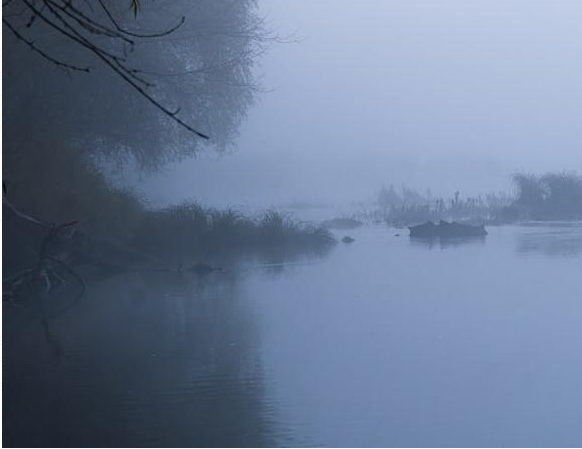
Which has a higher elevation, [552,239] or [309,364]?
[552,239]

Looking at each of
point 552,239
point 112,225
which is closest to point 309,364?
point 112,225

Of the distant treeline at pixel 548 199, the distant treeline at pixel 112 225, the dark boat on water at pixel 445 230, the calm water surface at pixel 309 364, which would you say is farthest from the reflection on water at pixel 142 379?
the distant treeline at pixel 548 199

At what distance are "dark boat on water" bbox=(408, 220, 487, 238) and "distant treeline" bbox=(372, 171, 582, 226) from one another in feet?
3.39

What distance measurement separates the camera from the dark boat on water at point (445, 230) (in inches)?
363

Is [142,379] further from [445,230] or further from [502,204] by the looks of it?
[502,204]

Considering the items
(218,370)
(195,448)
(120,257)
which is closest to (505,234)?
(120,257)

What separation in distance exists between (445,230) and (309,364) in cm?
638

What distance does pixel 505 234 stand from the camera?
9.04 metres

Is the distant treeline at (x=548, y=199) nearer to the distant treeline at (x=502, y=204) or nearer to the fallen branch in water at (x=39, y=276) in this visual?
the distant treeline at (x=502, y=204)

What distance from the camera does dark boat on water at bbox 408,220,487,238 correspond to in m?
9.22

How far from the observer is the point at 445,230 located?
368 inches

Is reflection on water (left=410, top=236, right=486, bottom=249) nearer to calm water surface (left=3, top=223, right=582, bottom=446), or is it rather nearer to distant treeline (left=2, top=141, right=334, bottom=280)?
distant treeline (left=2, top=141, right=334, bottom=280)

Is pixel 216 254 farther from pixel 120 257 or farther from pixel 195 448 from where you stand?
pixel 195 448

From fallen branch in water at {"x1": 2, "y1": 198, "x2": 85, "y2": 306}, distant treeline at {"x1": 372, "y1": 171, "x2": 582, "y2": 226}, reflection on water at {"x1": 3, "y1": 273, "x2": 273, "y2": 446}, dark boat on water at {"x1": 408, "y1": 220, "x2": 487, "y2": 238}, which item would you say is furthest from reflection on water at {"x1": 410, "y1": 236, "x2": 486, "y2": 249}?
reflection on water at {"x1": 3, "y1": 273, "x2": 273, "y2": 446}
